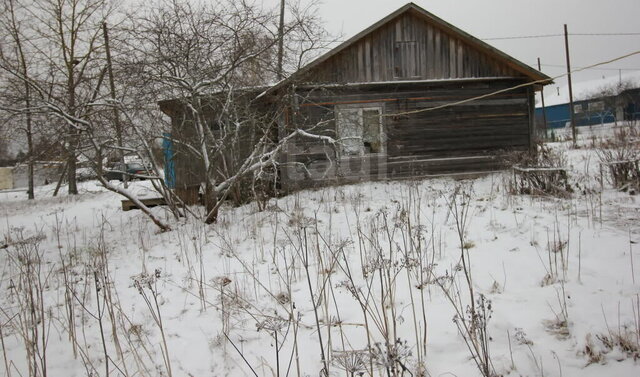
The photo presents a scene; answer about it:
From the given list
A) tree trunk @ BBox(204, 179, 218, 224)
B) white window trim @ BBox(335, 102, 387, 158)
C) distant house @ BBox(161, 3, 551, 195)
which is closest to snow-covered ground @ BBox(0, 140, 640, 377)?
tree trunk @ BBox(204, 179, 218, 224)

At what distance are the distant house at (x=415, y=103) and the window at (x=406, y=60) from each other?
0.03 meters

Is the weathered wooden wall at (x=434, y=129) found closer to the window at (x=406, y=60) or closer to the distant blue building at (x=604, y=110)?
the window at (x=406, y=60)

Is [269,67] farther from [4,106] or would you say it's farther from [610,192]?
[610,192]

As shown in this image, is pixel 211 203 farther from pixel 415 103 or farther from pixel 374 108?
pixel 415 103

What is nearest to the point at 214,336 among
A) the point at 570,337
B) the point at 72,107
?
the point at 570,337

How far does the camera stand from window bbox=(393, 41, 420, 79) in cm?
1038

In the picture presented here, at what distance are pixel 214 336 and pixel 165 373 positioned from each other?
0.42 metres

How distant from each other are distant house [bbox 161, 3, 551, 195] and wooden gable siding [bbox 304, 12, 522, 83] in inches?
1.1

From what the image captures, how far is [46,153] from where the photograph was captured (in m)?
5.92

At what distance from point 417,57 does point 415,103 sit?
133 centimetres

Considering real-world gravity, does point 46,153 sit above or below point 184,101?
below

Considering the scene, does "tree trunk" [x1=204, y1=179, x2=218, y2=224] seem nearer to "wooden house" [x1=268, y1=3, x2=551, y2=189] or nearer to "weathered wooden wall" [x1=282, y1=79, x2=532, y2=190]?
"wooden house" [x1=268, y1=3, x2=551, y2=189]

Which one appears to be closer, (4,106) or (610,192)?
(4,106)

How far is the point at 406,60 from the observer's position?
1040cm
